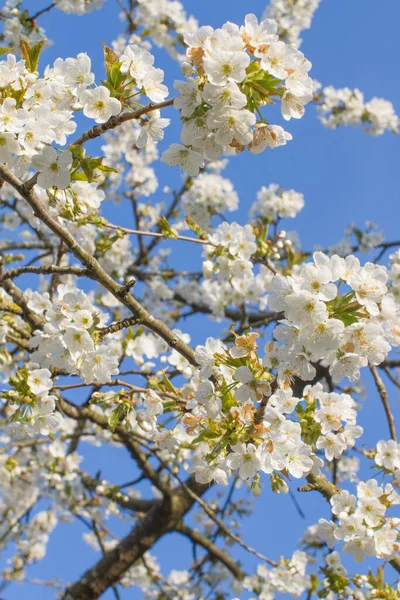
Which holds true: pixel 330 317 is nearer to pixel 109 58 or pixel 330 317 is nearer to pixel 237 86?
pixel 237 86

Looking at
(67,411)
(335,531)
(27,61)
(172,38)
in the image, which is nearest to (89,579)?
(67,411)

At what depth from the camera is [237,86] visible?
1.41 m

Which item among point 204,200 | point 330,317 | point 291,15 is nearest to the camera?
point 330,317

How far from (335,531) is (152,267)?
13.2 ft

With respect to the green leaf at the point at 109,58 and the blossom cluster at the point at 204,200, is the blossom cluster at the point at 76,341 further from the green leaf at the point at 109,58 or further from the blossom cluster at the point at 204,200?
the blossom cluster at the point at 204,200

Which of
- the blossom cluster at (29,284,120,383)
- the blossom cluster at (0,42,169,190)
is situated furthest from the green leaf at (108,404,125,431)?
the blossom cluster at (0,42,169,190)

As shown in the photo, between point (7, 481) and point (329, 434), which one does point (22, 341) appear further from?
point (7, 481)

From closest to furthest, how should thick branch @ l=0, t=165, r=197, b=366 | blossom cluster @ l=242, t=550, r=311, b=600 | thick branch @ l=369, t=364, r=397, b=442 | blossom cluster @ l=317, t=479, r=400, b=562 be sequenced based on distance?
thick branch @ l=0, t=165, r=197, b=366, blossom cluster @ l=317, t=479, r=400, b=562, thick branch @ l=369, t=364, r=397, b=442, blossom cluster @ l=242, t=550, r=311, b=600

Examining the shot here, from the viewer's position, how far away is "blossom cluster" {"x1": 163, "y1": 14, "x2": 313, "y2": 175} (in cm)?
140

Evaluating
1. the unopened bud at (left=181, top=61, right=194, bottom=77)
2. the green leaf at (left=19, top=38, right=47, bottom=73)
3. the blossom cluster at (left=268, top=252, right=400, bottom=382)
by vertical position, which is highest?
the green leaf at (left=19, top=38, right=47, bottom=73)

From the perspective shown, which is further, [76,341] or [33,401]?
[33,401]

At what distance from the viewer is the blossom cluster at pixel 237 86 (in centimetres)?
140

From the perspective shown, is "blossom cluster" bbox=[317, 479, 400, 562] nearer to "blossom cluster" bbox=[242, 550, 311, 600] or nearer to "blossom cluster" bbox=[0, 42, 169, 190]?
"blossom cluster" bbox=[0, 42, 169, 190]

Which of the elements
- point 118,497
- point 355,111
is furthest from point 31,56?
point 355,111
